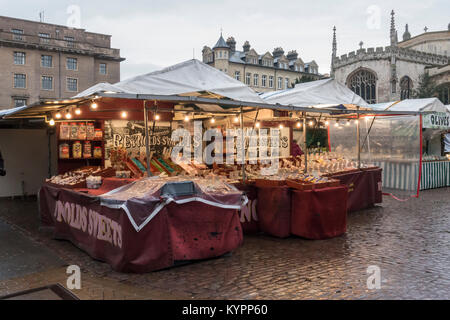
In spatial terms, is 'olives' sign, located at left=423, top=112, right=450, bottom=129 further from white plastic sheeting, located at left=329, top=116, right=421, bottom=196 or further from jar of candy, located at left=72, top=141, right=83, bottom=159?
jar of candy, located at left=72, top=141, right=83, bottom=159

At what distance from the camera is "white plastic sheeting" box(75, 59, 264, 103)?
6652mm

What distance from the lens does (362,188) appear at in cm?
1057

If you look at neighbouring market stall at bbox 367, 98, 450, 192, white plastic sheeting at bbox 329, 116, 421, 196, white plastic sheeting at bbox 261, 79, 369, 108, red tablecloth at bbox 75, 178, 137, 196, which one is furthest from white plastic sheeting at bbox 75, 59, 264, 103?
white plastic sheeting at bbox 329, 116, 421, 196

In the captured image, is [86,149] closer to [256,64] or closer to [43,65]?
[43,65]

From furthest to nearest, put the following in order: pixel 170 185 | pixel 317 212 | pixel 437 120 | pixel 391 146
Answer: pixel 437 120 → pixel 391 146 → pixel 317 212 → pixel 170 185

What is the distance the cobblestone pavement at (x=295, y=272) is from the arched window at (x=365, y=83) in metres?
44.5

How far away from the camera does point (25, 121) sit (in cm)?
1303

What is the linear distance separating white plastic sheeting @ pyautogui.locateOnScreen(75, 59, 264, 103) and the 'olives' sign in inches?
397

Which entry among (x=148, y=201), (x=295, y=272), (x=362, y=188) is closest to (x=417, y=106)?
(x=362, y=188)

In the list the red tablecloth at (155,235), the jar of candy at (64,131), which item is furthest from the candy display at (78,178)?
the jar of candy at (64,131)

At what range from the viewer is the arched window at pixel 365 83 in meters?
48.8

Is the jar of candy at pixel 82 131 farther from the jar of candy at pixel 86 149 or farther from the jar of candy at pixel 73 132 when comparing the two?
the jar of candy at pixel 86 149

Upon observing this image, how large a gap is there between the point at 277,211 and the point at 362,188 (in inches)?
169

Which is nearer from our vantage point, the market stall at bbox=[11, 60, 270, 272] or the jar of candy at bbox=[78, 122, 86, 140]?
the market stall at bbox=[11, 60, 270, 272]
